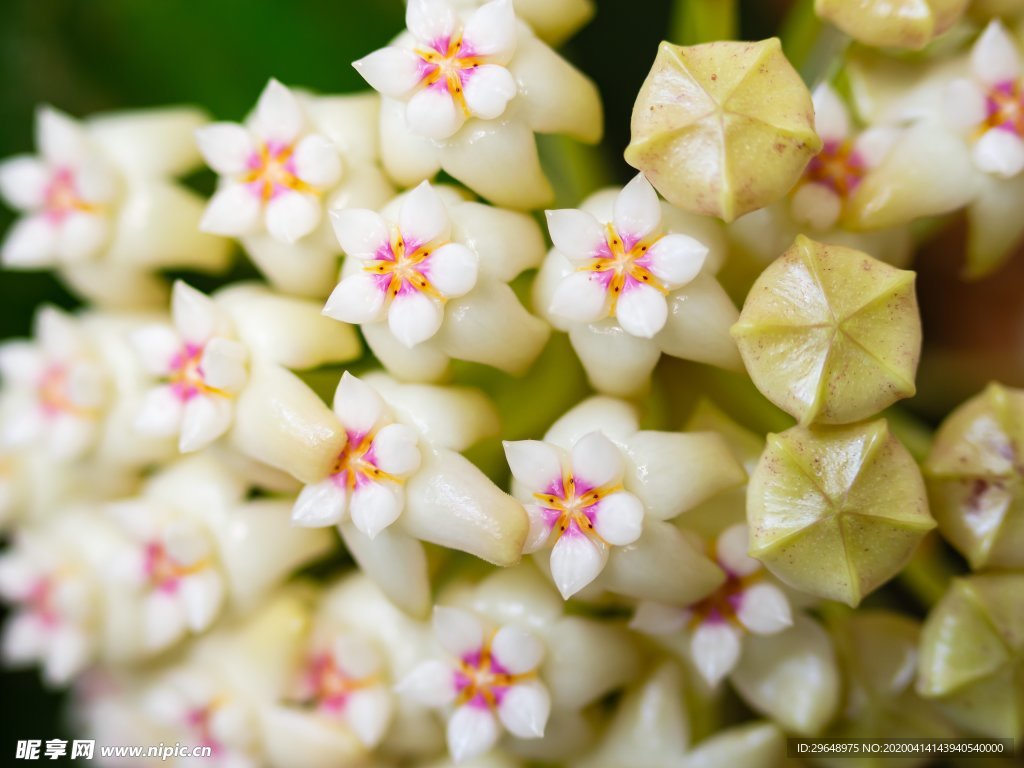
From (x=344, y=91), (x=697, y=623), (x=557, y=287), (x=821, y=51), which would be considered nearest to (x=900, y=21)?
(x=821, y=51)

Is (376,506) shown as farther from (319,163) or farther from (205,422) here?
(319,163)

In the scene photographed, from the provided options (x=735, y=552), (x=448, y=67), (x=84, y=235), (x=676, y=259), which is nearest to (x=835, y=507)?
(x=735, y=552)

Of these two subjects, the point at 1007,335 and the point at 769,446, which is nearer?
the point at 769,446

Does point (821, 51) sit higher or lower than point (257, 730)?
higher

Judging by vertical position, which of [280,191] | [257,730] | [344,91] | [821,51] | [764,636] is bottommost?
[257,730]

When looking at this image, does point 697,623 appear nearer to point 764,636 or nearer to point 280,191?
point 764,636

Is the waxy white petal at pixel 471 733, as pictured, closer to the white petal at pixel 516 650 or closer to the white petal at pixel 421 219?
the white petal at pixel 516 650

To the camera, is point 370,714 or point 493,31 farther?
point 370,714
